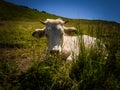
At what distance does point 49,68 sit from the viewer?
231 inches

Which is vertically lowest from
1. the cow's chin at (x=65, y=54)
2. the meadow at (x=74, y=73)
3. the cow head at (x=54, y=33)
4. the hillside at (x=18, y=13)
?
the meadow at (x=74, y=73)

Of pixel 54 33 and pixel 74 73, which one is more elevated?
pixel 54 33

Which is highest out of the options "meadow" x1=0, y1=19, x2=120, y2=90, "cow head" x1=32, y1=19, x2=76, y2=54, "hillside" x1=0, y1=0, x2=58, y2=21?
"hillside" x1=0, y1=0, x2=58, y2=21

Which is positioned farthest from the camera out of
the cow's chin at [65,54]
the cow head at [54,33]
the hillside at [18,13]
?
the hillside at [18,13]

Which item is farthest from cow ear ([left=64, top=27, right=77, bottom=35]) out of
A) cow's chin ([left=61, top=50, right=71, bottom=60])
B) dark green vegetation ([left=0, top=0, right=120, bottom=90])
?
dark green vegetation ([left=0, top=0, right=120, bottom=90])

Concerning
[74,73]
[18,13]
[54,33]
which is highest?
[18,13]

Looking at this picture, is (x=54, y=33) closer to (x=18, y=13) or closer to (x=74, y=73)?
(x=74, y=73)

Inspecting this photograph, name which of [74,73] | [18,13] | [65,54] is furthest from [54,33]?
[18,13]

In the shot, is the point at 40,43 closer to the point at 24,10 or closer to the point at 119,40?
the point at 119,40

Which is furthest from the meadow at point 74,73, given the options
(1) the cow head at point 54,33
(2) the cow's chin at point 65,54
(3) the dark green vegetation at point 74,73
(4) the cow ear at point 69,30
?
(4) the cow ear at point 69,30

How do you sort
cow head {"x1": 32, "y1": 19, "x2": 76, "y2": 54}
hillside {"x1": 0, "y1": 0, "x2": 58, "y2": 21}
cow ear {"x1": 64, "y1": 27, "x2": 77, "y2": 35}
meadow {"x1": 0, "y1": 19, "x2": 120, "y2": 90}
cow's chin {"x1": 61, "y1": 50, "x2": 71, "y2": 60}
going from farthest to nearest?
1. hillside {"x1": 0, "y1": 0, "x2": 58, "y2": 21}
2. cow ear {"x1": 64, "y1": 27, "x2": 77, "y2": 35}
3. cow's chin {"x1": 61, "y1": 50, "x2": 71, "y2": 60}
4. cow head {"x1": 32, "y1": 19, "x2": 76, "y2": 54}
5. meadow {"x1": 0, "y1": 19, "x2": 120, "y2": 90}

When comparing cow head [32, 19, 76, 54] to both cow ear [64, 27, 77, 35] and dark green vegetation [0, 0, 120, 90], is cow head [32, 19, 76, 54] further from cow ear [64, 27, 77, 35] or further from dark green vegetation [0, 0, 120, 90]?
dark green vegetation [0, 0, 120, 90]

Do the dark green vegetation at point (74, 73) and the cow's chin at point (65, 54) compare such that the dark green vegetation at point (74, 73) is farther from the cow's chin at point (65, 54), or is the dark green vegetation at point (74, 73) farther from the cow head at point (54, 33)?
the cow's chin at point (65, 54)

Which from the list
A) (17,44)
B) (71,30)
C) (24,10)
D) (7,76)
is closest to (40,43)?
(17,44)
